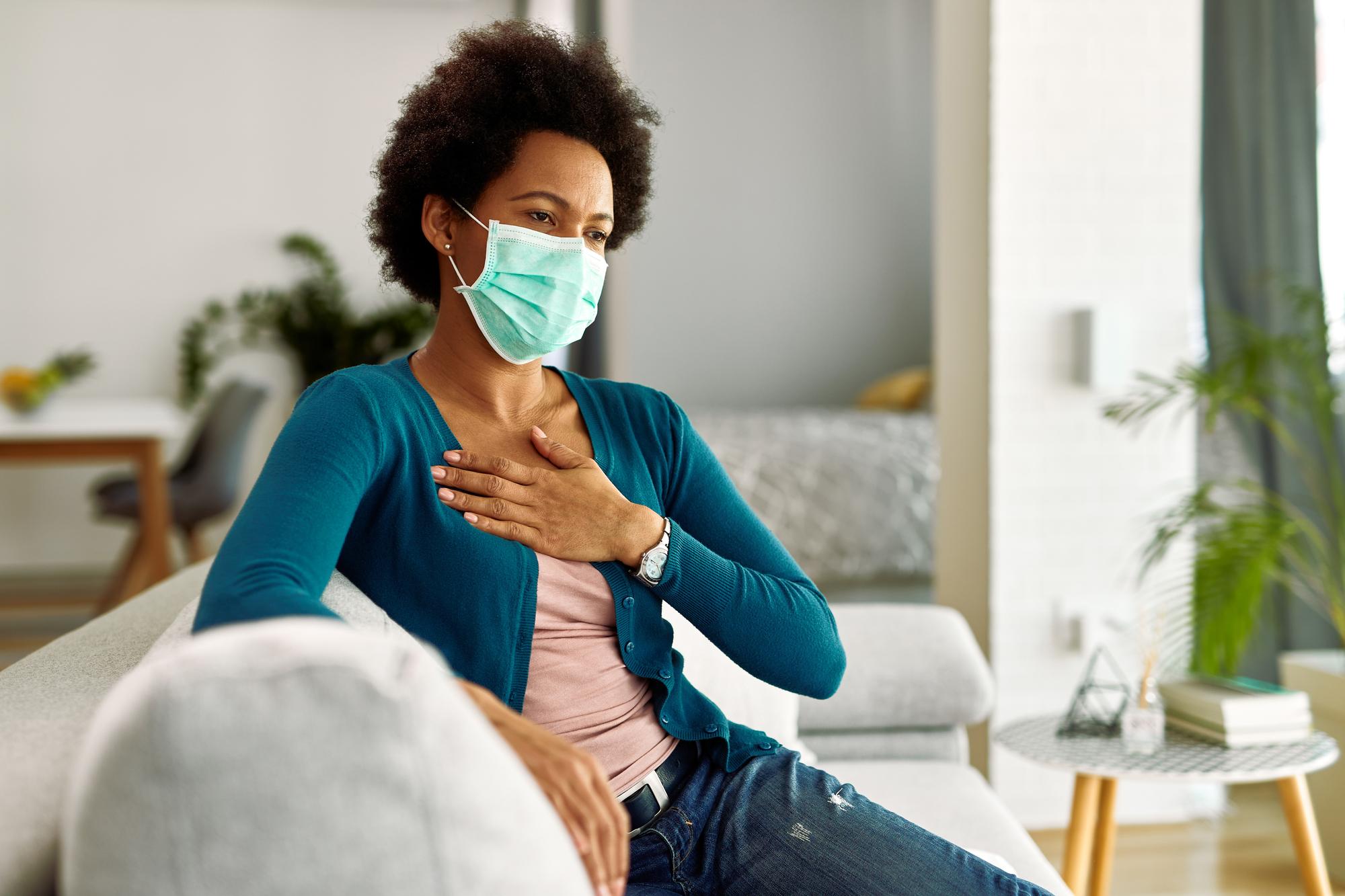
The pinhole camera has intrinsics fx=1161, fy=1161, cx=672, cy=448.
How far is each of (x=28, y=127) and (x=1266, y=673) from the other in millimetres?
6211

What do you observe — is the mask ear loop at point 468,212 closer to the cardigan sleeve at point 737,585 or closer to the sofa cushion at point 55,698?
the cardigan sleeve at point 737,585

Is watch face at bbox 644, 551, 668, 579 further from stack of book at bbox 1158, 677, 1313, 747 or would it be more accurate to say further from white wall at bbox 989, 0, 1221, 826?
white wall at bbox 989, 0, 1221, 826

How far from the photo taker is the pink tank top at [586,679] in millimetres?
1102

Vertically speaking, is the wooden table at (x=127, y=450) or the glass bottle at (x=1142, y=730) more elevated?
the wooden table at (x=127, y=450)

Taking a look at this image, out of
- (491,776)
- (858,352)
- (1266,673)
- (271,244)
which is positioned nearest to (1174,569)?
(1266,673)

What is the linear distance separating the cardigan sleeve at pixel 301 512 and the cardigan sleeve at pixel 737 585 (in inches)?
12.5

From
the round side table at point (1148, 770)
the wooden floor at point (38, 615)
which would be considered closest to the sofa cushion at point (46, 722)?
the round side table at point (1148, 770)

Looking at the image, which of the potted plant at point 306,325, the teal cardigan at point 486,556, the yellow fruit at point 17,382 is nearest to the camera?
the teal cardigan at point 486,556

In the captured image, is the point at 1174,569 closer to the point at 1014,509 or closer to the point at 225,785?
the point at 1014,509

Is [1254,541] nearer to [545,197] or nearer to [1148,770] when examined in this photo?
[1148,770]

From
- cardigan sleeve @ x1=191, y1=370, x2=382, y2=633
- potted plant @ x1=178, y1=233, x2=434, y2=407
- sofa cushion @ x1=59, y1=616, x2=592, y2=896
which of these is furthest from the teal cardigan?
potted plant @ x1=178, y1=233, x2=434, y2=407

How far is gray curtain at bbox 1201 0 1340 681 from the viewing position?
9.64 ft

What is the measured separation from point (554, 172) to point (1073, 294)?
1.70 metres

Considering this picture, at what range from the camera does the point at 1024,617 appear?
8.46ft
